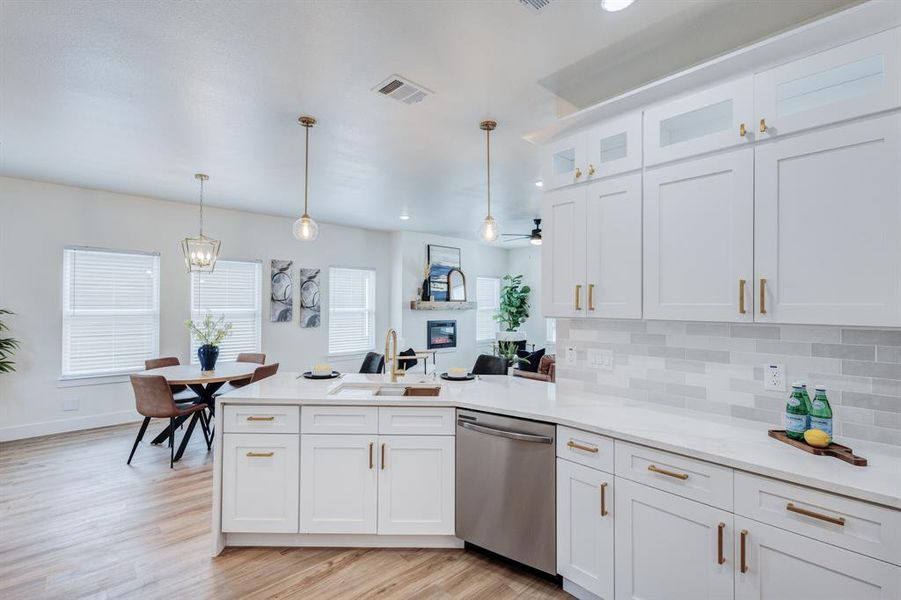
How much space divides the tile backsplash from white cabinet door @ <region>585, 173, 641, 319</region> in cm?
31

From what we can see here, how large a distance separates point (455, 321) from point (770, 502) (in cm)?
683

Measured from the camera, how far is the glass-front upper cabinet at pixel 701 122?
6.16 ft

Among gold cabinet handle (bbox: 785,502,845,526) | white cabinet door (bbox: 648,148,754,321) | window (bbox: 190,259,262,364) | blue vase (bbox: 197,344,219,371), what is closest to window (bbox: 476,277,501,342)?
window (bbox: 190,259,262,364)

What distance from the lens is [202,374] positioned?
431 centimetres

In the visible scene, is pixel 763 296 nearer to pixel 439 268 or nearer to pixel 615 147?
pixel 615 147

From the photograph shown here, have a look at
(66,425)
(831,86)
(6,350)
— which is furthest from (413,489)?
(6,350)

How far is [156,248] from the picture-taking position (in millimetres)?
5324

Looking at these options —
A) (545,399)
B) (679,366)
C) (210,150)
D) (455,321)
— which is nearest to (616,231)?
(679,366)

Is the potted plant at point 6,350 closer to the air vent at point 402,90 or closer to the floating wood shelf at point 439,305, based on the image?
the air vent at point 402,90

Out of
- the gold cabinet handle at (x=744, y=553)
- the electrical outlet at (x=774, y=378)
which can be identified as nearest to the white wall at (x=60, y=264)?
the electrical outlet at (x=774, y=378)

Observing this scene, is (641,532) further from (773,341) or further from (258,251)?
(258,251)

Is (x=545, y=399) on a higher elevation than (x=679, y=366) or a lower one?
lower

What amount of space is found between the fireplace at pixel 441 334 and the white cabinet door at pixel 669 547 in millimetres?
5973

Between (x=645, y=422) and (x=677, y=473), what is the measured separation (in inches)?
13.0
